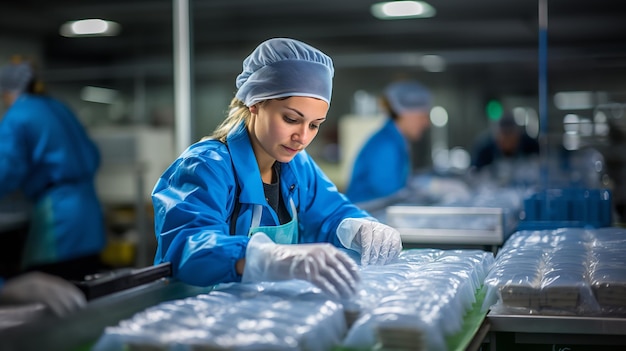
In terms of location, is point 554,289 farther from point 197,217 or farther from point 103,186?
point 103,186

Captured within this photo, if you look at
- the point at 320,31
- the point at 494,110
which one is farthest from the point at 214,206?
the point at 494,110

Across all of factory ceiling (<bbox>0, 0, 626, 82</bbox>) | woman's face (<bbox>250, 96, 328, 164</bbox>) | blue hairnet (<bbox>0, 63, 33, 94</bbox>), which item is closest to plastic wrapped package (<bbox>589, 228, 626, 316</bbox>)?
woman's face (<bbox>250, 96, 328, 164</bbox>)

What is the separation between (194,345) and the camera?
1058 mm

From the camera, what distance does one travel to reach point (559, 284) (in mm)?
1436

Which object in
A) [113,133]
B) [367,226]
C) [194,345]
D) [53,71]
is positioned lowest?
[194,345]

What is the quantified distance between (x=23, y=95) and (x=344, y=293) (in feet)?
8.40

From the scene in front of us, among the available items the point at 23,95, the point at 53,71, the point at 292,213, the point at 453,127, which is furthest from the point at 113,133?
the point at 292,213

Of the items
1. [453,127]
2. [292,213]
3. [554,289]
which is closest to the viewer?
[554,289]

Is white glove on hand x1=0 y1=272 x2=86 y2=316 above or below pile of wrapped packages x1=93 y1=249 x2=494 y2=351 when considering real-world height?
above

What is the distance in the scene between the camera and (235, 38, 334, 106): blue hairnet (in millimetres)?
1610

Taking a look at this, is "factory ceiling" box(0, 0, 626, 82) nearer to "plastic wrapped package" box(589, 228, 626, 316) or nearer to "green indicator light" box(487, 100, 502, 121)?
"green indicator light" box(487, 100, 502, 121)

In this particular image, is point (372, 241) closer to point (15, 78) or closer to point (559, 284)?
point (559, 284)

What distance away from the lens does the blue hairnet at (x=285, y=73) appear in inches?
63.4

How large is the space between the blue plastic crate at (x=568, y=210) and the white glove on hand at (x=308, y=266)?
132 centimetres
